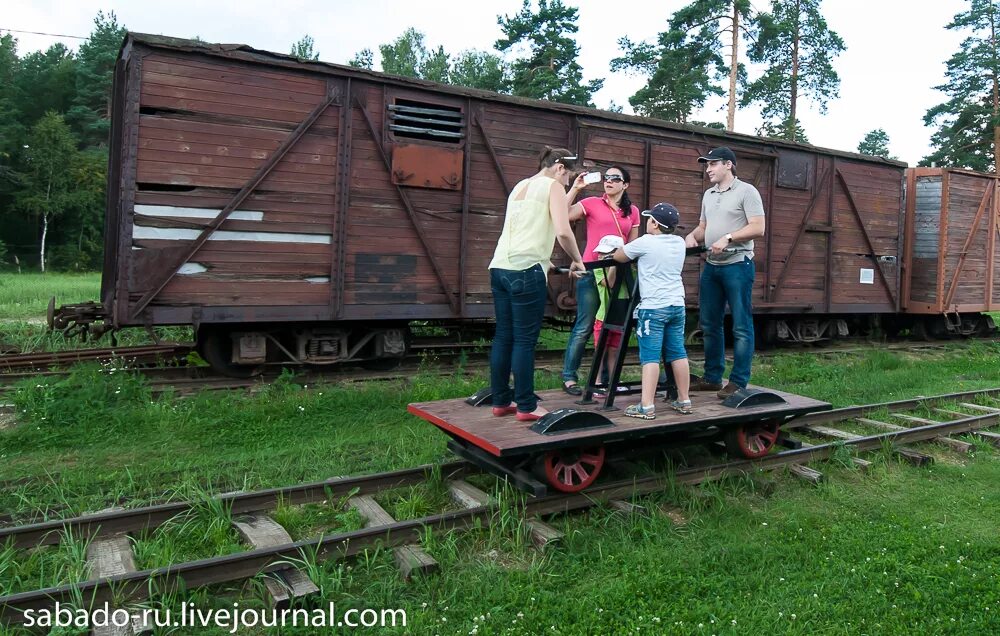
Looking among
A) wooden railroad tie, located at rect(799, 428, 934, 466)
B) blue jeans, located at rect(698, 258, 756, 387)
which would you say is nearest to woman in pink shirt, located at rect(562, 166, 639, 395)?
blue jeans, located at rect(698, 258, 756, 387)

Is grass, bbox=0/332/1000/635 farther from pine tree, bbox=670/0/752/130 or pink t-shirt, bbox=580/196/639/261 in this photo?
pine tree, bbox=670/0/752/130

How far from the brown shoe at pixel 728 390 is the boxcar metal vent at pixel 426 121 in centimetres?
454

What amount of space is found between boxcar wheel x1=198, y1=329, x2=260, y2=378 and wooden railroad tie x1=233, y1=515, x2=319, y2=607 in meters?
3.99

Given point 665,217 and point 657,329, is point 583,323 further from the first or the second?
point 665,217

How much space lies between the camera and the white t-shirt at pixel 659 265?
4.47 m

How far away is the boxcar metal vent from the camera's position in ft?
25.7

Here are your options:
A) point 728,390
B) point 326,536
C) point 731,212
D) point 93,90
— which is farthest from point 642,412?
point 93,90

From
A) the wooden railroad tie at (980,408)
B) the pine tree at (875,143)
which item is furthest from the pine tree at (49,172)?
the pine tree at (875,143)

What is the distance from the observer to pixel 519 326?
13.9 feet

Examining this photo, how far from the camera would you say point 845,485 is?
4688mm

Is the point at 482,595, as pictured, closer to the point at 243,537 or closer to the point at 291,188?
the point at 243,537

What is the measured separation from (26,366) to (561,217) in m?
6.32

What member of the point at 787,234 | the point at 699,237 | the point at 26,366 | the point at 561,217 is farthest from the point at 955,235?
the point at 26,366

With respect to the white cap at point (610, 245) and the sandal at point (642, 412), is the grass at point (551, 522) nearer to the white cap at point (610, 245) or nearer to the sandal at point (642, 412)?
the sandal at point (642, 412)
